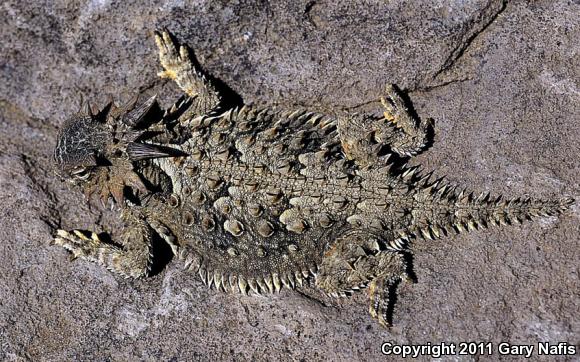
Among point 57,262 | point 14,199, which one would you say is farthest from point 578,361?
point 14,199

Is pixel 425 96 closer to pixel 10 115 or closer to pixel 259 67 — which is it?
pixel 259 67

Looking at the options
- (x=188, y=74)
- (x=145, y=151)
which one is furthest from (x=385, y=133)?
(x=145, y=151)

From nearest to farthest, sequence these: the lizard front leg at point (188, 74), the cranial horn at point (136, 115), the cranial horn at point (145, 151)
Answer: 1. the cranial horn at point (145, 151)
2. the cranial horn at point (136, 115)
3. the lizard front leg at point (188, 74)

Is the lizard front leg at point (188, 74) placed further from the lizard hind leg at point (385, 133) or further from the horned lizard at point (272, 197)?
the lizard hind leg at point (385, 133)

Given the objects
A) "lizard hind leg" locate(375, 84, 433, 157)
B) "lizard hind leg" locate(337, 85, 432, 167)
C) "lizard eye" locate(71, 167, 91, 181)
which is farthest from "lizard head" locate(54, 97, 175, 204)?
"lizard hind leg" locate(375, 84, 433, 157)

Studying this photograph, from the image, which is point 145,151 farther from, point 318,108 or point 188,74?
point 318,108

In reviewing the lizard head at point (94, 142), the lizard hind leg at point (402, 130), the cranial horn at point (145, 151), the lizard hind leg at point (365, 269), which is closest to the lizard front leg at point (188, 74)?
the lizard head at point (94, 142)

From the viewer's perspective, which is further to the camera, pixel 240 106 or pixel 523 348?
pixel 240 106
